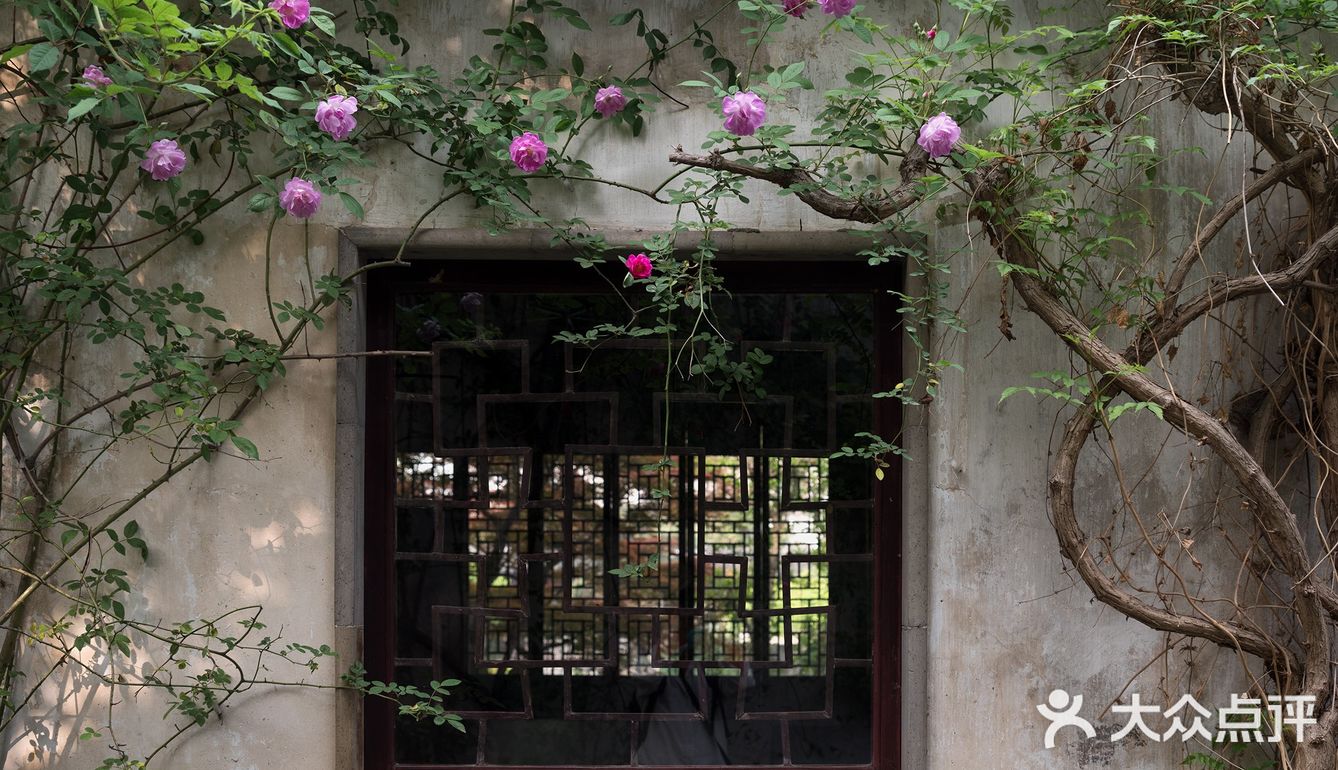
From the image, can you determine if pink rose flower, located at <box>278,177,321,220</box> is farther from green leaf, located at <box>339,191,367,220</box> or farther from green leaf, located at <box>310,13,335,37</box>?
green leaf, located at <box>310,13,335,37</box>

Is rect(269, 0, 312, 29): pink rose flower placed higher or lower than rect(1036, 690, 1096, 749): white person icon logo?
higher

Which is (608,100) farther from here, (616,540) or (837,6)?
(616,540)

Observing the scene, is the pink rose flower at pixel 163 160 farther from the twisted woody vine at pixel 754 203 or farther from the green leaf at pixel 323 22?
the green leaf at pixel 323 22

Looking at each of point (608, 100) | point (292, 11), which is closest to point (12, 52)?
point (292, 11)

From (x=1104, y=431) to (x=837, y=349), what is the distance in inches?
29.8

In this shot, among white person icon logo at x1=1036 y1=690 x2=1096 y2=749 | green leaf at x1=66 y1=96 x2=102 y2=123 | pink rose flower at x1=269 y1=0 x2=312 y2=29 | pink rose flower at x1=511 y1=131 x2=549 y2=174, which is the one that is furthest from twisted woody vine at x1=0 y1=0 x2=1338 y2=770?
green leaf at x1=66 y1=96 x2=102 y2=123

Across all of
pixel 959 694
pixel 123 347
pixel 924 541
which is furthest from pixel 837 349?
pixel 123 347

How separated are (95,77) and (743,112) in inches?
59.4

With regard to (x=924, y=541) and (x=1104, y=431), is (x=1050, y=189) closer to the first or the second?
(x=1104, y=431)

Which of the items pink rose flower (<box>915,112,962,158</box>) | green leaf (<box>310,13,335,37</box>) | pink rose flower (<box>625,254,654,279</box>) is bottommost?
pink rose flower (<box>625,254,654,279</box>)

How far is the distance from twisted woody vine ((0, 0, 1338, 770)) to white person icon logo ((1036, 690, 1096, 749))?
0.30m

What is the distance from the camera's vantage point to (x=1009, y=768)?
9.62 ft

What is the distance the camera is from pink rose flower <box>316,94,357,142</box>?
8.14 ft

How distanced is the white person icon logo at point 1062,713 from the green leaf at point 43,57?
2842 millimetres
